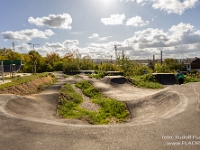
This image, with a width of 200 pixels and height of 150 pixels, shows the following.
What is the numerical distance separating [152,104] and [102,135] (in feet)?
17.6

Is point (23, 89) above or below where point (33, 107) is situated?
above

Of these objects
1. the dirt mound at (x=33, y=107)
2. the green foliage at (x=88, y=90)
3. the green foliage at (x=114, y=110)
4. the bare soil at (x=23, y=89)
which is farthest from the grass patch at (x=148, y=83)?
the bare soil at (x=23, y=89)

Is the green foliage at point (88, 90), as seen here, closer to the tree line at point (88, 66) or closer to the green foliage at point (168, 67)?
the tree line at point (88, 66)

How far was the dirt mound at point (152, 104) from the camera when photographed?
832 cm

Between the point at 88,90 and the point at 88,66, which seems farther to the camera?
the point at 88,66

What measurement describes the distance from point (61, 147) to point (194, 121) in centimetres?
371

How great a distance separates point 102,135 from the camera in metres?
4.75

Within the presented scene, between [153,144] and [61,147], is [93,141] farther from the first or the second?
[153,144]

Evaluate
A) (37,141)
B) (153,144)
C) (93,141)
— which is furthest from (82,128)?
(153,144)

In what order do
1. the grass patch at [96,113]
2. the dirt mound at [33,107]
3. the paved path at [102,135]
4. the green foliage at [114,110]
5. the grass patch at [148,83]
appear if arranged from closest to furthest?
the paved path at [102,135] < the dirt mound at [33,107] < the grass patch at [96,113] < the green foliage at [114,110] < the grass patch at [148,83]

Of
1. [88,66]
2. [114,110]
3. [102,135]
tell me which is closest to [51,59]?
[88,66]

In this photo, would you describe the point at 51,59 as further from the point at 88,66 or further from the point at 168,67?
the point at 168,67

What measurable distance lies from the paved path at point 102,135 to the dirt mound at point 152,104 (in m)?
2.40

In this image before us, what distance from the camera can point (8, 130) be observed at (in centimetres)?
503
